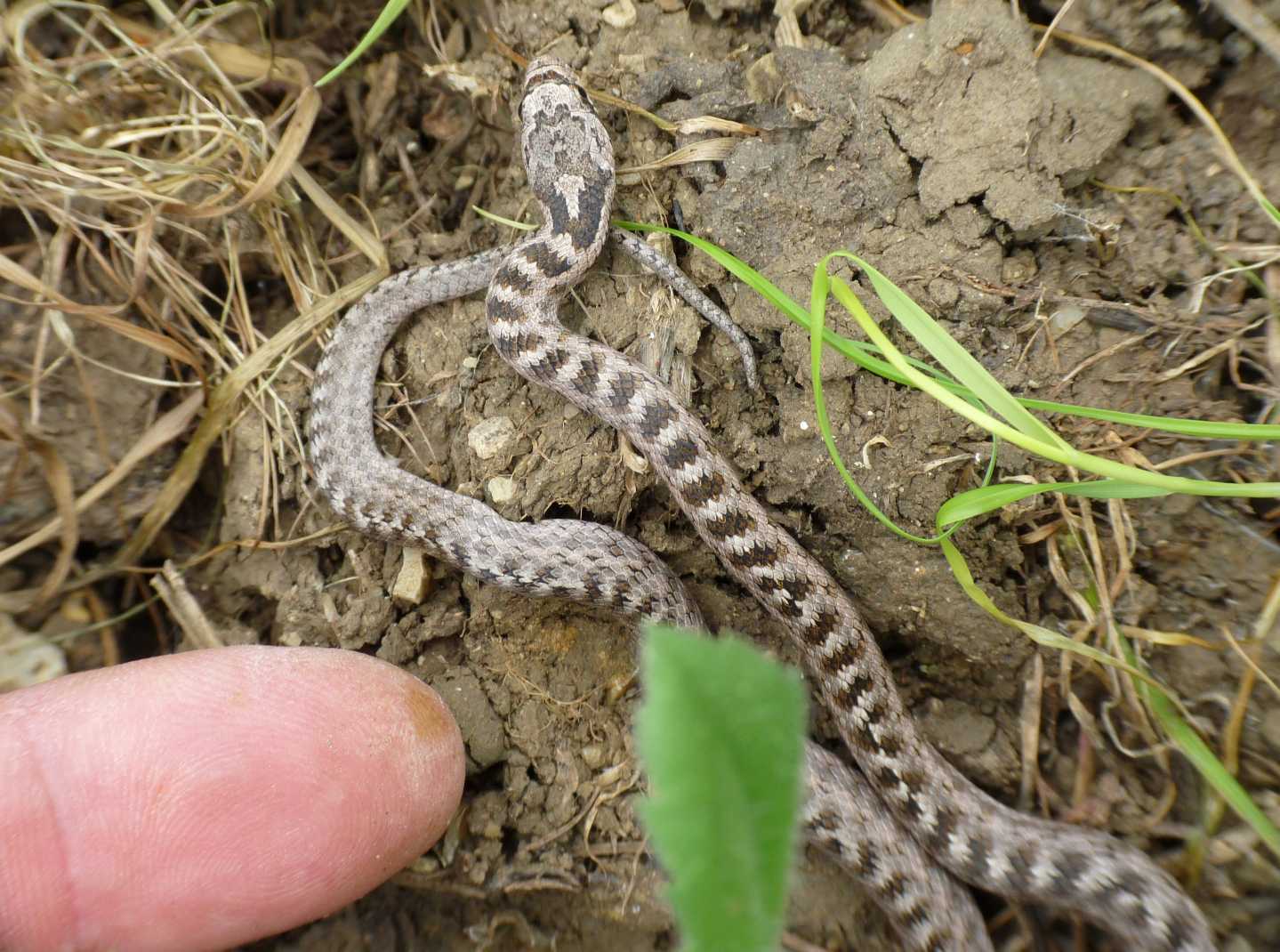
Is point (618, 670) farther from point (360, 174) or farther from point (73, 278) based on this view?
point (73, 278)

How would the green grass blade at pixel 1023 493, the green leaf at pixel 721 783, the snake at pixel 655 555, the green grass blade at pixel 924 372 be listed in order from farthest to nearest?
the snake at pixel 655 555 < the green grass blade at pixel 1023 493 < the green grass blade at pixel 924 372 < the green leaf at pixel 721 783

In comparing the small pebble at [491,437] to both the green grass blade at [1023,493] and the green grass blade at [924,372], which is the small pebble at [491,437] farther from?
the green grass blade at [1023,493]

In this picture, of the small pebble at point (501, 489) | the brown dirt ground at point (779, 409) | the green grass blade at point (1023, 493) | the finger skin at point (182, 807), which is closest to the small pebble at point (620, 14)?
the brown dirt ground at point (779, 409)

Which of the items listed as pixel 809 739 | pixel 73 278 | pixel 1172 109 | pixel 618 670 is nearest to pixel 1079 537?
pixel 809 739

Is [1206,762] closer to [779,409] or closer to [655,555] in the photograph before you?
[779,409]

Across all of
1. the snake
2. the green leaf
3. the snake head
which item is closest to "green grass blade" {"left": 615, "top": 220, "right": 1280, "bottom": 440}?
the snake head

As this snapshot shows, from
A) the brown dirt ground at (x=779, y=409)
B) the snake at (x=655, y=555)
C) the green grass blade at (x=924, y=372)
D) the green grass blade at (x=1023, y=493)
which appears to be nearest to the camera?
the green grass blade at (x=924, y=372)

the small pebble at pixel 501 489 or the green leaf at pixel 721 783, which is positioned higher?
the small pebble at pixel 501 489
